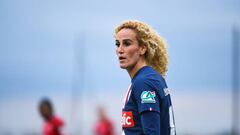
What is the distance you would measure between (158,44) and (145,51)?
0.17m

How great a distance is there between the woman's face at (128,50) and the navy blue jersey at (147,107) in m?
0.13

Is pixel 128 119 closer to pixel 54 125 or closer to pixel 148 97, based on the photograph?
pixel 148 97

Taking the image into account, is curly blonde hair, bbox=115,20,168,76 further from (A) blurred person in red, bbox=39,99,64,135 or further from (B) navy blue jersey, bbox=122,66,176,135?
(A) blurred person in red, bbox=39,99,64,135

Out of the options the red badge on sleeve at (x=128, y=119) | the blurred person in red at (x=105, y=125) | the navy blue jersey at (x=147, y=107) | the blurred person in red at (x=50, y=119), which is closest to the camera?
the navy blue jersey at (x=147, y=107)

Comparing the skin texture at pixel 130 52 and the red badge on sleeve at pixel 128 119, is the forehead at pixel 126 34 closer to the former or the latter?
the skin texture at pixel 130 52

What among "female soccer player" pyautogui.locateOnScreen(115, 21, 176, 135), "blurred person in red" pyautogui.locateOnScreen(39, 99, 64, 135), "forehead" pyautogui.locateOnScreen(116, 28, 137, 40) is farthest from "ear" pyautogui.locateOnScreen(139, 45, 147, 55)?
→ "blurred person in red" pyautogui.locateOnScreen(39, 99, 64, 135)

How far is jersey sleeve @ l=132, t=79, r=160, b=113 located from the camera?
6.95 meters

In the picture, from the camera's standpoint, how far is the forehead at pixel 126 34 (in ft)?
24.2

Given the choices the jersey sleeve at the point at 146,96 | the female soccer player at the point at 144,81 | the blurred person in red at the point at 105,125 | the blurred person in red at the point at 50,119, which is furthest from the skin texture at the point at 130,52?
the blurred person in red at the point at 105,125

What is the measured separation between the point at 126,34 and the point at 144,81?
0.54 metres

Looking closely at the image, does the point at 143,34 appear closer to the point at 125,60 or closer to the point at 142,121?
the point at 125,60

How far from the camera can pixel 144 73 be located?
717 cm

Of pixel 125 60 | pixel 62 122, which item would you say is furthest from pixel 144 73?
pixel 62 122

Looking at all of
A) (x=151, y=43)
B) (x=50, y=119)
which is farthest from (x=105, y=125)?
(x=151, y=43)
